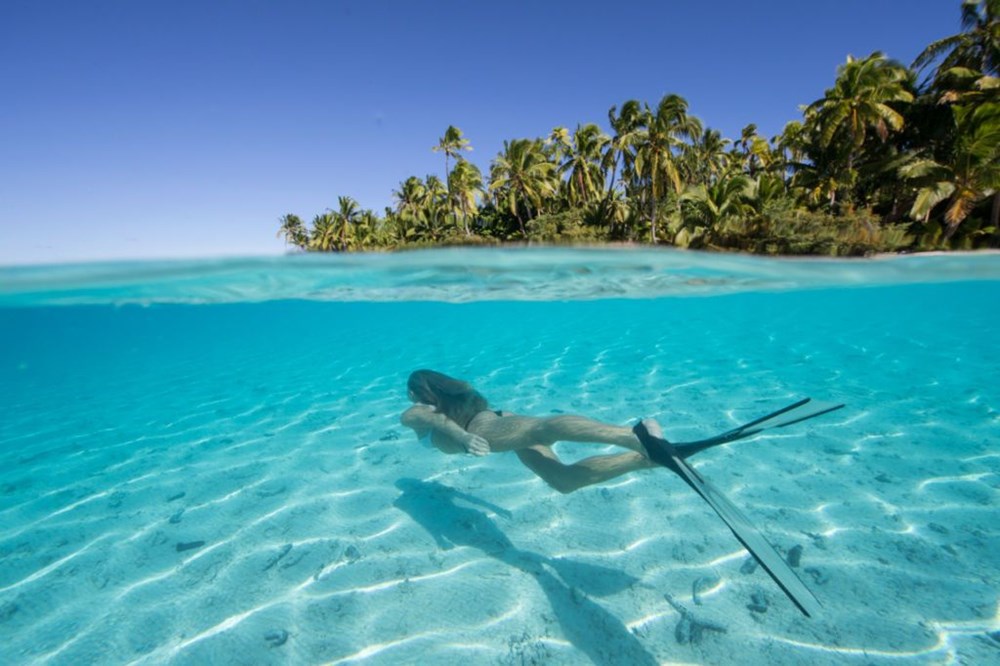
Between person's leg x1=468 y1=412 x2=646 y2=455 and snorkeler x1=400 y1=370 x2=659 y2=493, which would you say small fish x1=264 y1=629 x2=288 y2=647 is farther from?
person's leg x1=468 y1=412 x2=646 y2=455

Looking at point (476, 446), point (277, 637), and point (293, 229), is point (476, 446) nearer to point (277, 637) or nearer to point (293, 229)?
point (277, 637)

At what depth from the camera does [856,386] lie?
10.2m

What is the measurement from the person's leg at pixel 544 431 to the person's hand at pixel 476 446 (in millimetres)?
262

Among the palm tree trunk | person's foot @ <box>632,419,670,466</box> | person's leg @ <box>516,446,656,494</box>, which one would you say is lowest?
person's leg @ <box>516,446,656,494</box>

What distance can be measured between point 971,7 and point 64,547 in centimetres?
4396

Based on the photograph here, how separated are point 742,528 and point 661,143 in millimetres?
35228

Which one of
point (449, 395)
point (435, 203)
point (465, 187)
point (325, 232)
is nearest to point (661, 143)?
point (465, 187)

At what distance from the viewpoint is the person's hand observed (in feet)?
13.8

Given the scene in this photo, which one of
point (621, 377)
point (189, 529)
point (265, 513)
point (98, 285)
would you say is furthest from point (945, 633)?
point (98, 285)

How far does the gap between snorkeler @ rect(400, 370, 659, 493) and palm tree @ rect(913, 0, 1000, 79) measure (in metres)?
37.4

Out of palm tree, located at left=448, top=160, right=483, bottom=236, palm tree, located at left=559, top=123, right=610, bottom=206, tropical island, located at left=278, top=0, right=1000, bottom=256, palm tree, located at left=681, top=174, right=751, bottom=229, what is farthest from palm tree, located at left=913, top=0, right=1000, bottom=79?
palm tree, located at left=448, top=160, right=483, bottom=236

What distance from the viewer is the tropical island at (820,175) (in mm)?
20438

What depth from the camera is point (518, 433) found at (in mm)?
4418

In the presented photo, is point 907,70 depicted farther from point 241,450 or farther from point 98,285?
point 98,285
